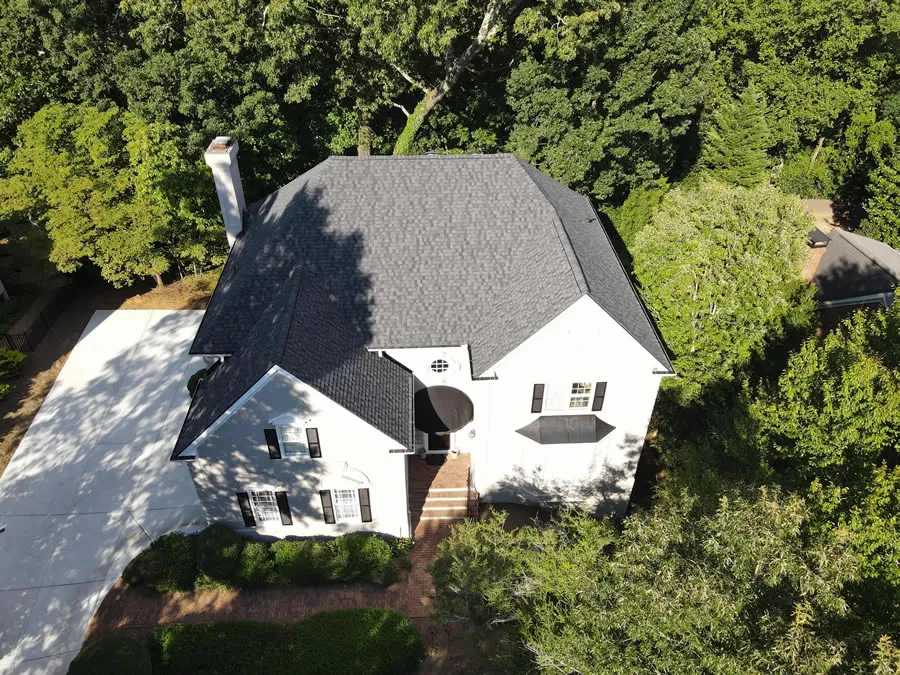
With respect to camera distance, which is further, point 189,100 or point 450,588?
point 189,100

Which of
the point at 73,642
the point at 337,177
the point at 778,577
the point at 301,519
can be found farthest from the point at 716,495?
the point at 73,642

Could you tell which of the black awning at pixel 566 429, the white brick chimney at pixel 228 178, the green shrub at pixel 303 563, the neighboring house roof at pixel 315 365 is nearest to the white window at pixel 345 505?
the green shrub at pixel 303 563

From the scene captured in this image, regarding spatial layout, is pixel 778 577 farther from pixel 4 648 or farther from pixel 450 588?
pixel 4 648

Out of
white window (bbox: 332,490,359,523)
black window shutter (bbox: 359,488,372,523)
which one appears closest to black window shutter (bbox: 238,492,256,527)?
white window (bbox: 332,490,359,523)

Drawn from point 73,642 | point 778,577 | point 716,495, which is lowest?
point 73,642

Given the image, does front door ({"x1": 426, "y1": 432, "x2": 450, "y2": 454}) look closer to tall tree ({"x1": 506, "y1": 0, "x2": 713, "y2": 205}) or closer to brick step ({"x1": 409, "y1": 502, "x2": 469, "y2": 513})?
brick step ({"x1": 409, "y1": 502, "x2": 469, "y2": 513})

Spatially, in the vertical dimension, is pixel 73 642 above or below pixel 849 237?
below
